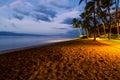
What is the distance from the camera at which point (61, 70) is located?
9406 millimetres

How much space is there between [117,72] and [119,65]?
144 cm

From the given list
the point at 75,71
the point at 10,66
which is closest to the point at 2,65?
the point at 10,66

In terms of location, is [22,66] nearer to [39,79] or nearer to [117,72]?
[39,79]

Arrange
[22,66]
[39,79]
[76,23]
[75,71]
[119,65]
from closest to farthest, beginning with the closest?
[39,79] → [75,71] → [119,65] → [22,66] → [76,23]

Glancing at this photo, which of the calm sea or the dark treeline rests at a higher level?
the dark treeline

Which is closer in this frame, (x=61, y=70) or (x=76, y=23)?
(x=61, y=70)

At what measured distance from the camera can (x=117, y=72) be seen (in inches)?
343

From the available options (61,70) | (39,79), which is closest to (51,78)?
(39,79)

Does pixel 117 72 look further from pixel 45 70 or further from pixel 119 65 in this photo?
pixel 45 70

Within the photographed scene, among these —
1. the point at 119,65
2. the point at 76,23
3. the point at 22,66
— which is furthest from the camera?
the point at 76,23

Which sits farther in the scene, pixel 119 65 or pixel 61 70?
pixel 119 65

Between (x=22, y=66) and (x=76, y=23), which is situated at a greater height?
(x=76, y=23)

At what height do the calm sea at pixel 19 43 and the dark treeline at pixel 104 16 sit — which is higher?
the dark treeline at pixel 104 16

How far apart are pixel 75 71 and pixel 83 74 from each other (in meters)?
0.62
